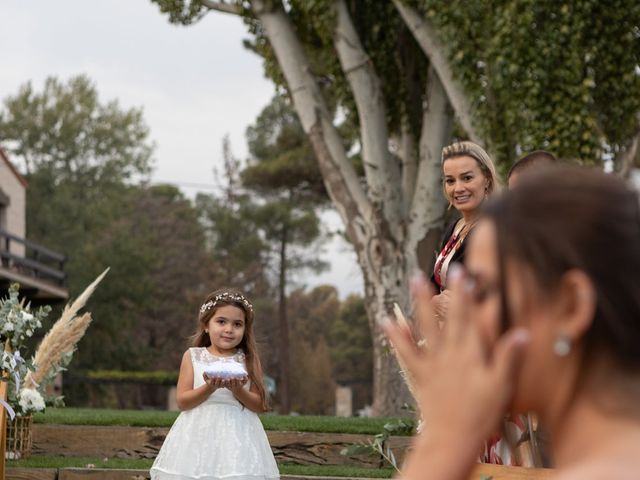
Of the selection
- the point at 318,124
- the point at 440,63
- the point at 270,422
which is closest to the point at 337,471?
the point at 270,422

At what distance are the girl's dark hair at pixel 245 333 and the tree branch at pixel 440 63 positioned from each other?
899 centimetres

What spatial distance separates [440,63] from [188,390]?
400 inches

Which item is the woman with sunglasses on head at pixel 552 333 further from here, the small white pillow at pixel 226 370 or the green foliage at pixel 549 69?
the green foliage at pixel 549 69

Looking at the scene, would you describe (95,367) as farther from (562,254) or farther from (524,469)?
(562,254)

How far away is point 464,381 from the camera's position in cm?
116

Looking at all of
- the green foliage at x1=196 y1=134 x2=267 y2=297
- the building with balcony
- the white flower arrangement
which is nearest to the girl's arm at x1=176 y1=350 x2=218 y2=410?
the white flower arrangement

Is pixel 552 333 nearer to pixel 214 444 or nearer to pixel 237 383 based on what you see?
pixel 237 383

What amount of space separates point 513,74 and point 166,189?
47.8m

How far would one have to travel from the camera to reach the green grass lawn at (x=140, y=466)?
834 cm

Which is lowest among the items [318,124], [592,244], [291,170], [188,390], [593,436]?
[593,436]

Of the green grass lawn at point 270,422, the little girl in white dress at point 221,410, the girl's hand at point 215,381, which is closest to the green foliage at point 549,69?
the green grass lawn at point 270,422

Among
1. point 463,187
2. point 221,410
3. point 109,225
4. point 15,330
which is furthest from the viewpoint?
point 109,225

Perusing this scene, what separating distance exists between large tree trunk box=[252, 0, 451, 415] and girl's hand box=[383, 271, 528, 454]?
15.6 m

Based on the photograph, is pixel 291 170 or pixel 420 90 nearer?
pixel 420 90
